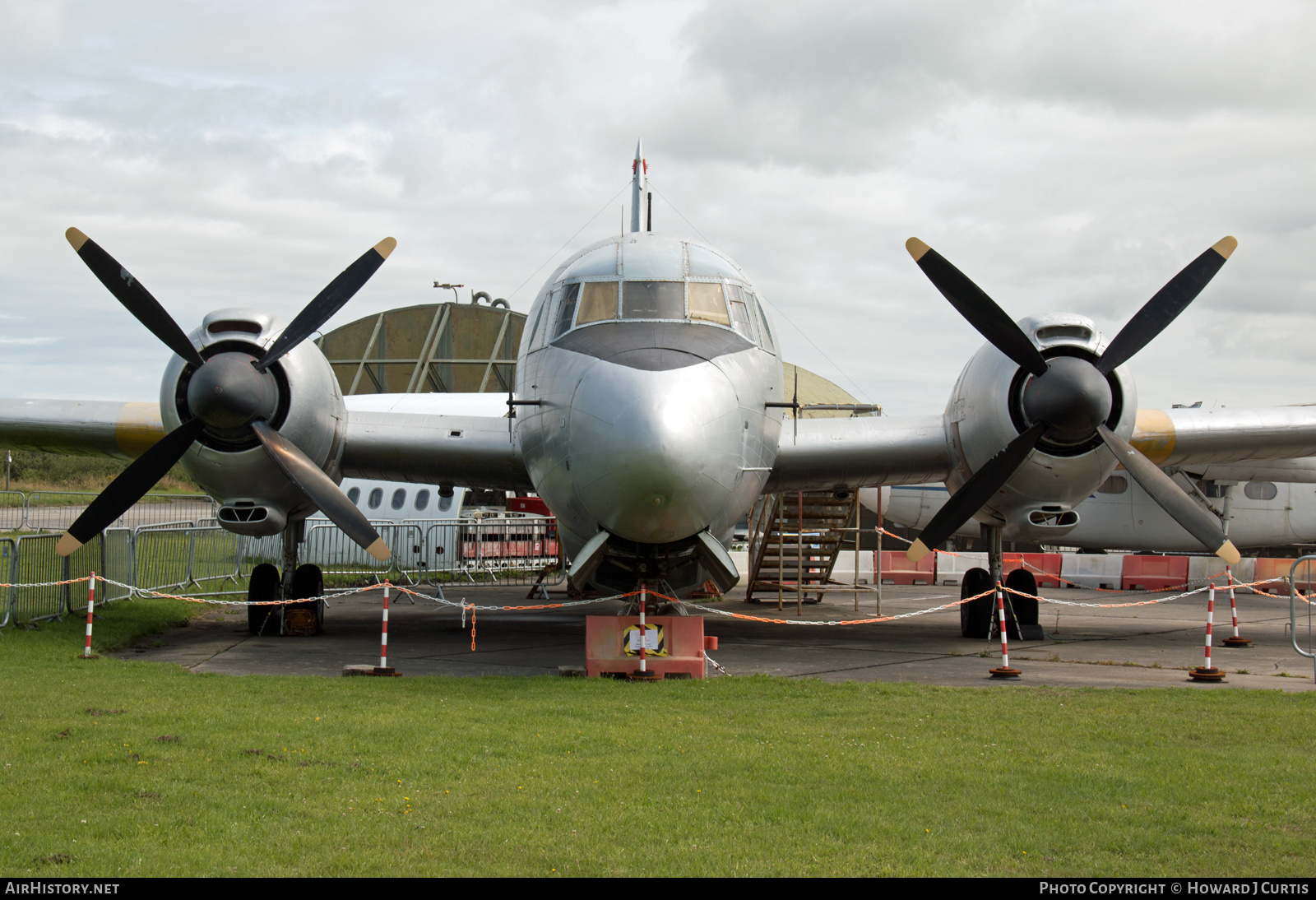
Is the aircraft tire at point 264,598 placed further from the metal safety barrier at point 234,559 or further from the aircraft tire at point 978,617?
the aircraft tire at point 978,617

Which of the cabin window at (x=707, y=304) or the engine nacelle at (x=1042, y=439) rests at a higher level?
the cabin window at (x=707, y=304)

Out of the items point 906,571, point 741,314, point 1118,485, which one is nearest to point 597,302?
point 741,314

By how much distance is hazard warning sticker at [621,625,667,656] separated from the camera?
984 centimetres

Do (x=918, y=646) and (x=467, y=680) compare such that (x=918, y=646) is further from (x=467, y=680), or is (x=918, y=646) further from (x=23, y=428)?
(x=23, y=428)

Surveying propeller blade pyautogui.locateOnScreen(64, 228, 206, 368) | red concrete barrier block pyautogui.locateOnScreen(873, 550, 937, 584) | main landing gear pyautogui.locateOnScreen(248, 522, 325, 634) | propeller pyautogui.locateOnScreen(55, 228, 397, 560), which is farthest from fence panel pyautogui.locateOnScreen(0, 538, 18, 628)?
red concrete barrier block pyautogui.locateOnScreen(873, 550, 937, 584)

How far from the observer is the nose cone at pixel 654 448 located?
8633 mm

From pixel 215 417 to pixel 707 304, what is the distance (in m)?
4.95

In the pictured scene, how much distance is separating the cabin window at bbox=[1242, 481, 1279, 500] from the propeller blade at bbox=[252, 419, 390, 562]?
65.4 ft

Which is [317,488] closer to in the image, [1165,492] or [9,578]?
[9,578]

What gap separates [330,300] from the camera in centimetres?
1191

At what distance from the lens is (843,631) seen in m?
14.8

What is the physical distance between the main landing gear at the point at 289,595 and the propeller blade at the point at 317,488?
265 centimetres

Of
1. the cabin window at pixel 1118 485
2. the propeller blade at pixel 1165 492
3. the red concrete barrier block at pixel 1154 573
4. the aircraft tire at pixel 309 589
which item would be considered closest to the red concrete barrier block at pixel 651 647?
the propeller blade at pixel 1165 492
